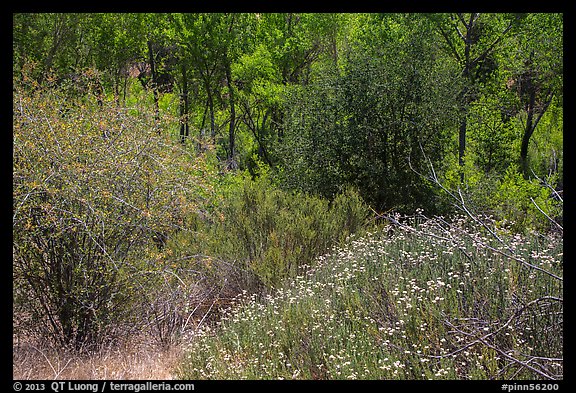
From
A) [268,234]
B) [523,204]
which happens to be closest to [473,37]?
[523,204]

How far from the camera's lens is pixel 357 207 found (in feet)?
30.8

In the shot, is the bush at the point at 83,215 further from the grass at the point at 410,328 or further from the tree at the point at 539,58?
the tree at the point at 539,58

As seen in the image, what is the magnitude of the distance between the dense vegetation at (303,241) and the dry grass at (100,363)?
5.9 inches

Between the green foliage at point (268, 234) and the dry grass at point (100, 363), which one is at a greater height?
the green foliage at point (268, 234)

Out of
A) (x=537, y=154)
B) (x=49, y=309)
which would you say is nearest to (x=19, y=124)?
(x=49, y=309)

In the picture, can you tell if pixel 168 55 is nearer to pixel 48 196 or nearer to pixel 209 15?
pixel 209 15

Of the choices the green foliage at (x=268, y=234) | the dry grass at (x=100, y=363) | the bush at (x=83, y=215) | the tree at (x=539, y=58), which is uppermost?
the tree at (x=539, y=58)

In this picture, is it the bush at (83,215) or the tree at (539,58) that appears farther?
the tree at (539,58)

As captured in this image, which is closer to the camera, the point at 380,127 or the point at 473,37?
the point at 380,127

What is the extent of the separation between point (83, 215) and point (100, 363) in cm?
143

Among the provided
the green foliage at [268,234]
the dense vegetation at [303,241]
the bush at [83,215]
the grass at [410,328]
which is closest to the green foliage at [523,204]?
the dense vegetation at [303,241]

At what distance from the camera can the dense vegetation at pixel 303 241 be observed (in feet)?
14.4

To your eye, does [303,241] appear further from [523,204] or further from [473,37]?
[473,37]

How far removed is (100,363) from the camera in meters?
5.05
